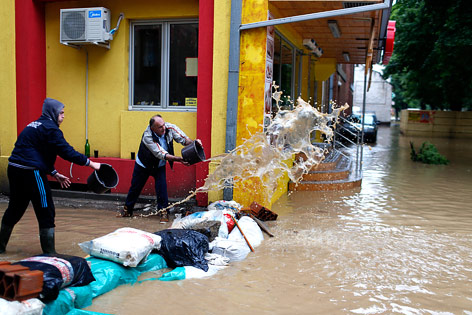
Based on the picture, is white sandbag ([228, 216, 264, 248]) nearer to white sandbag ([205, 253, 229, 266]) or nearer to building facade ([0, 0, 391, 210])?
white sandbag ([205, 253, 229, 266])

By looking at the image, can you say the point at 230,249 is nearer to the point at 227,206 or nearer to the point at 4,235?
the point at 227,206

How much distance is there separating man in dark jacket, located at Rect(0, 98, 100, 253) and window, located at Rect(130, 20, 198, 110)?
386 centimetres

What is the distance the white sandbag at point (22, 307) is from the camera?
11.4ft

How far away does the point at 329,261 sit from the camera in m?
5.77

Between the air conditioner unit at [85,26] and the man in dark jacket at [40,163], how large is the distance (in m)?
3.89

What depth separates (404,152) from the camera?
20875 millimetres

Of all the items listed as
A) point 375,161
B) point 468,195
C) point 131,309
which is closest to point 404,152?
point 375,161

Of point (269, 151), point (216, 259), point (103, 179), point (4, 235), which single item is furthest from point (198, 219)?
point (4, 235)

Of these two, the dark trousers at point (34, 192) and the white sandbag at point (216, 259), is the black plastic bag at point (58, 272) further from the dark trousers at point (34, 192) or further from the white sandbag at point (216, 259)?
the white sandbag at point (216, 259)

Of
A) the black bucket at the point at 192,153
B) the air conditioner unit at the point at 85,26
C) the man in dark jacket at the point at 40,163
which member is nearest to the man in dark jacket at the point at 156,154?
the black bucket at the point at 192,153

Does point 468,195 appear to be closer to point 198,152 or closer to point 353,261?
point 353,261

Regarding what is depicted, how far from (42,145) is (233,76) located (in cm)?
363

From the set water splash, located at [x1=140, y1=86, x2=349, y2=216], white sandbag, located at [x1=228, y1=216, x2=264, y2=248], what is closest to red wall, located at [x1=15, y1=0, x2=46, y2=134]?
water splash, located at [x1=140, y1=86, x2=349, y2=216]

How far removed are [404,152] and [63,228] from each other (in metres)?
17.4
